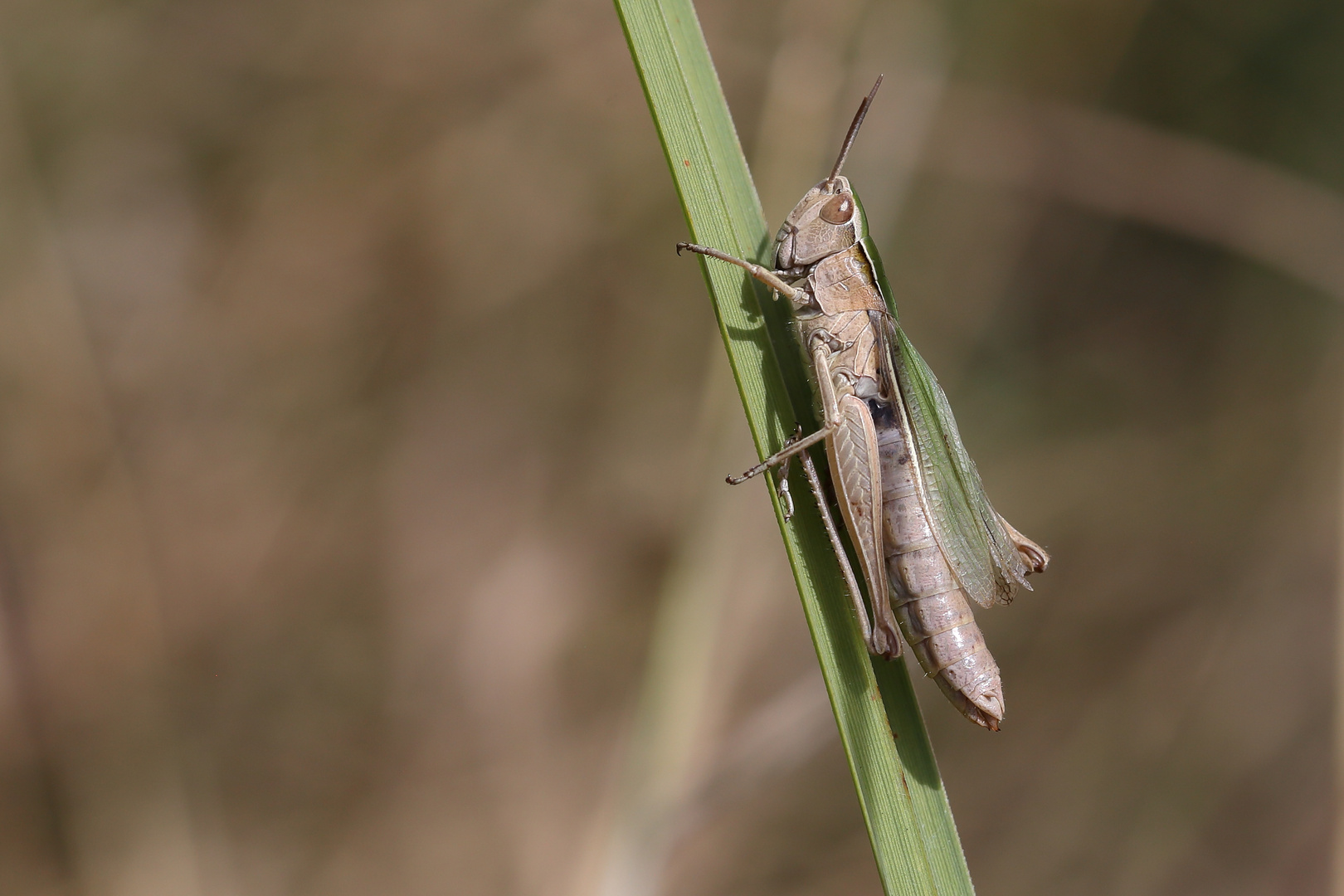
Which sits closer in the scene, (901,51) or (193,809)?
(193,809)

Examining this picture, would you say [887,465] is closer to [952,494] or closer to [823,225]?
[952,494]

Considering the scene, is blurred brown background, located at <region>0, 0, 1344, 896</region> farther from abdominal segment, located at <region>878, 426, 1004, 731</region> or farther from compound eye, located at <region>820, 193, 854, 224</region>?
abdominal segment, located at <region>878, 426, 1004, 731</region>

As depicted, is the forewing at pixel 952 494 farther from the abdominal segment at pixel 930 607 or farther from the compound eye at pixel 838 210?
the compound eye at pixel 838 210

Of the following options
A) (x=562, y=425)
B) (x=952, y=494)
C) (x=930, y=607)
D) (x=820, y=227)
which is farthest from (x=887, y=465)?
(x=562, y=425)

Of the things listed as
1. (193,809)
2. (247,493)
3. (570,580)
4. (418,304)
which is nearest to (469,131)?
(418,304)

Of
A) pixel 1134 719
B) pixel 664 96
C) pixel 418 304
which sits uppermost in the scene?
pixel 664 96

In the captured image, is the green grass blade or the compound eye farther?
the compound eye

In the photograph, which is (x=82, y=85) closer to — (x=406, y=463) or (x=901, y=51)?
(x=406, y=463)

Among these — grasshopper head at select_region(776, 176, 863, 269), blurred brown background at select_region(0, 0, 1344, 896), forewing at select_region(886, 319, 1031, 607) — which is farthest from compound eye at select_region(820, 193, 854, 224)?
blurred brown background at select_region(0, 0, 1344, 896)
